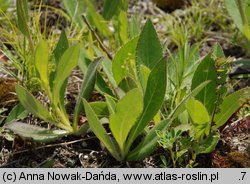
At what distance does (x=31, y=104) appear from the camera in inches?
87.1

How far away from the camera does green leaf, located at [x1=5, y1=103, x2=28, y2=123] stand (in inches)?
93.7

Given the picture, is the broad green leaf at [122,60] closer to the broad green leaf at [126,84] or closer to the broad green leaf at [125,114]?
the broad green leaf at [126,84]

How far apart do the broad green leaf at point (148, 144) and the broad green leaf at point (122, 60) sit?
0.35m

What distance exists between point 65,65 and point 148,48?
1.15 feet

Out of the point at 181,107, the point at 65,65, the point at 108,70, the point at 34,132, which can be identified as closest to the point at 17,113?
the point at 34,132

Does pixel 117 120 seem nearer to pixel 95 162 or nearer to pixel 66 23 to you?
pixel 95 162

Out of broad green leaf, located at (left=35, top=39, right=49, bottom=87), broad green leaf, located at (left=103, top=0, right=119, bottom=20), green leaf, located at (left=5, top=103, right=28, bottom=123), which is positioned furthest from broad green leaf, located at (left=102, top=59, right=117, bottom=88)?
broad green leaf, located at (left=103, top=0, right=119, bottom=20)

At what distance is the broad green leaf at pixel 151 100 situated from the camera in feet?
7.02

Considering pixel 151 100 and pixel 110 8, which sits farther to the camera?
pixel 110 8

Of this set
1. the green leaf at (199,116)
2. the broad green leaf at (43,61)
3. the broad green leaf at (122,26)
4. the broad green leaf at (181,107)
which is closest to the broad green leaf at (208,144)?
the green leaf at (199,116)

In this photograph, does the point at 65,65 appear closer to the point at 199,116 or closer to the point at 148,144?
the point at 148,144

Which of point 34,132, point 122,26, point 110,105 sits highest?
point 122,26

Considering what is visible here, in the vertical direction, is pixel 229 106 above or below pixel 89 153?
above

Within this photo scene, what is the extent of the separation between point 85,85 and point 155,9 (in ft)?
4.28
